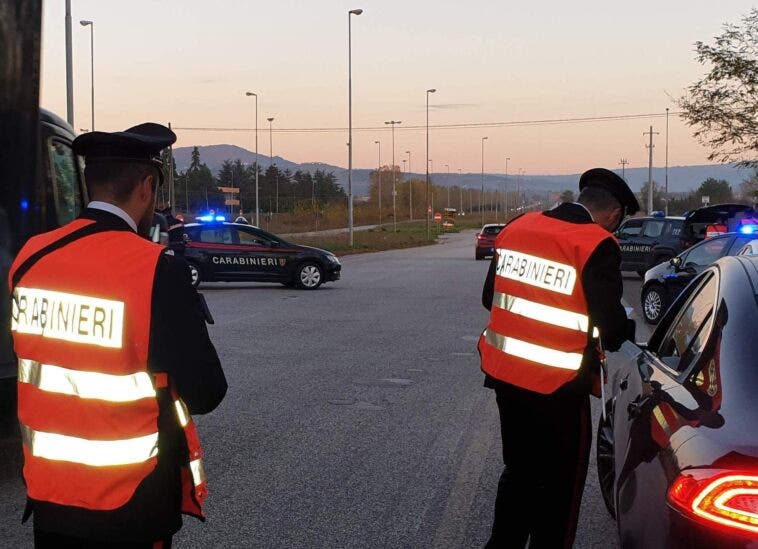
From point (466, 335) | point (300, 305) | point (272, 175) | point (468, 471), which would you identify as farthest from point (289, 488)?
point (272, 175)

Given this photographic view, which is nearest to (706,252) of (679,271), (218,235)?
(679,271)

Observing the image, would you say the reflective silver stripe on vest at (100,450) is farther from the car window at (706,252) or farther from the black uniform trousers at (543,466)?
the car window at (706,252)

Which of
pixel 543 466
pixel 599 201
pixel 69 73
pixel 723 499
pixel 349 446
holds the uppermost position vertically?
pixel 69 73

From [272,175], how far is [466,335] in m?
147

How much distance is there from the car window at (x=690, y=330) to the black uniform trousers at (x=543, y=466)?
1.40 ft

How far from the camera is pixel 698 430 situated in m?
2.86

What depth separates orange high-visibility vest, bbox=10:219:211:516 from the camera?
2.52 m

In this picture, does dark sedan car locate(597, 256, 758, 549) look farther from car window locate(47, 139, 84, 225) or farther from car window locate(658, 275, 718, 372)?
car window locate(47, 139, 84, 225)

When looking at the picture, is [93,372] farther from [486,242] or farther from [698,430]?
[486,242]

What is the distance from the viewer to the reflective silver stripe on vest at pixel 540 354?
150 inches

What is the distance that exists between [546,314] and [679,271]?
11461mm

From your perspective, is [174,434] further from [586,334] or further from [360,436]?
[360,436]

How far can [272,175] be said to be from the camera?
158875 mm

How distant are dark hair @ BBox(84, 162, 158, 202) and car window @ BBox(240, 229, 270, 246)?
1999cm
